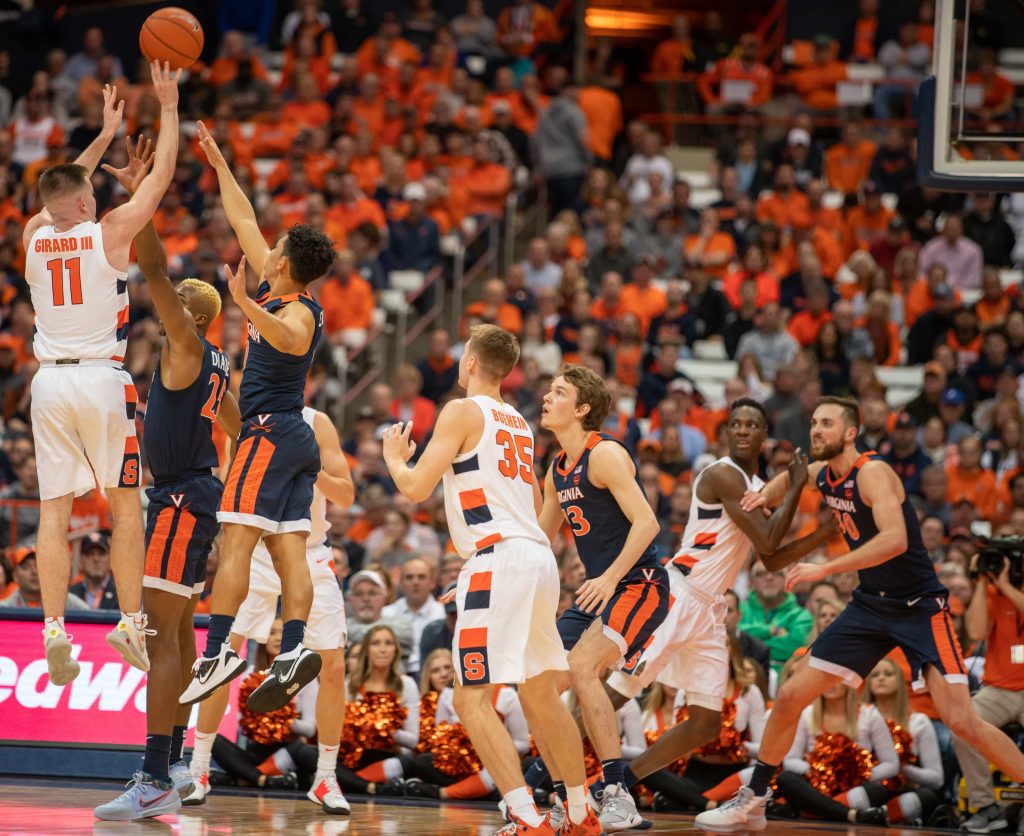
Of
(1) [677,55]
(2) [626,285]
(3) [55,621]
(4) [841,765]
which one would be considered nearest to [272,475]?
(3) [55,621]

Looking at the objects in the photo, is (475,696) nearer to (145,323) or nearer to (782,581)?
(782,581)

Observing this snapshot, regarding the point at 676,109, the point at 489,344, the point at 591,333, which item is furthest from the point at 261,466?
the point at 676,109

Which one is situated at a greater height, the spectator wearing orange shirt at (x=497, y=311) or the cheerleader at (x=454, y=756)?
the spectator wearing orange shirt at (x=497, y=311)

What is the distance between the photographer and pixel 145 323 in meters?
16.9

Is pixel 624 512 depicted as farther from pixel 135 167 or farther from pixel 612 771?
pixel 135 167

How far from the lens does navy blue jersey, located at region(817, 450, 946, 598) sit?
9.16m

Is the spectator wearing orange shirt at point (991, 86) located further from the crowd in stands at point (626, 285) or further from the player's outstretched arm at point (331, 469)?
the player's outstretched arm at point (331, 469)

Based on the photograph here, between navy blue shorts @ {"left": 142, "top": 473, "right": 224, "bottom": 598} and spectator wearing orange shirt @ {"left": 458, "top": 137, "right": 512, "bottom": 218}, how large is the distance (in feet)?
36.2

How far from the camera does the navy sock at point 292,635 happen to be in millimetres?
8047

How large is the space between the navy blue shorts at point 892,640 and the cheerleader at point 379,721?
327 cm

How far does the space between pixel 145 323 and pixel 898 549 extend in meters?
10.3

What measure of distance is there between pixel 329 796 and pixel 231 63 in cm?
1443

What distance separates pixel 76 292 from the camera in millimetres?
8305

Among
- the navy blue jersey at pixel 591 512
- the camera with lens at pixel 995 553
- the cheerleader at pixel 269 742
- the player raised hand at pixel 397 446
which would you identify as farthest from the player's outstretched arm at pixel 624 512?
the cheerleader at pixel 269 742
